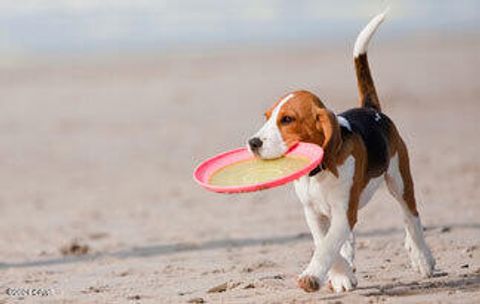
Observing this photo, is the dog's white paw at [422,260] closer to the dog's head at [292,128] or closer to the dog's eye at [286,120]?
the dog's head at [292,128]

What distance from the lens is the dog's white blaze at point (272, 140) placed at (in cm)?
653

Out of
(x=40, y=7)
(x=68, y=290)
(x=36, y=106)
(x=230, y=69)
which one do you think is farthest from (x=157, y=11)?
(x=68, y=290)

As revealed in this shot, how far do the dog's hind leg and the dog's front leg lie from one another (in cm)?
87

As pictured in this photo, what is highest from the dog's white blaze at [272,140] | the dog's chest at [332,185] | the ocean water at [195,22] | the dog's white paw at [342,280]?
the ocean water at [195,22]

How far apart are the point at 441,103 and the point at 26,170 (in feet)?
26.8

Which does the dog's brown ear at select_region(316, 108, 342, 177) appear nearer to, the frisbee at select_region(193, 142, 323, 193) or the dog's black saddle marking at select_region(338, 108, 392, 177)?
the frisbee at select_region(193, 142, 323, 193)

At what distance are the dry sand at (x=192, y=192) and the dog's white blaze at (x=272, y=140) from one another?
2.76 feet

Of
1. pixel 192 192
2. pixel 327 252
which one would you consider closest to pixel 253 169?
pixel 327 252

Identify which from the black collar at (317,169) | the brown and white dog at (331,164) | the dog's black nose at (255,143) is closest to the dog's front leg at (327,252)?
the brown and white dog at (331,164)

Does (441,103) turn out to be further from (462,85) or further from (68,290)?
(68,290)

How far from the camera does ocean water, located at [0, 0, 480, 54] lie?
45531 mm

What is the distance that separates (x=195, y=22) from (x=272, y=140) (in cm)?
4544

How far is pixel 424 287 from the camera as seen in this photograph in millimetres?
7039

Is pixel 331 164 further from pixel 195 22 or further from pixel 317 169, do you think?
pixel 195 22
